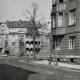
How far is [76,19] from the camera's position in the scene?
2808cm

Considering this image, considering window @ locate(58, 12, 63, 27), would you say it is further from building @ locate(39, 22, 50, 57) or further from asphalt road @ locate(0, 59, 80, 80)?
building @ locate(39, 22, 50, 57)

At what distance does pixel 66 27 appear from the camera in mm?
30328

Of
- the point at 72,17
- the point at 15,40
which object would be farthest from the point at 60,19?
the point at 15,40

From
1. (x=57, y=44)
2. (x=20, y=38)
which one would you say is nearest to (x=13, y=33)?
(x=20, y=38)

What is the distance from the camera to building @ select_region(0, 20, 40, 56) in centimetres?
9069

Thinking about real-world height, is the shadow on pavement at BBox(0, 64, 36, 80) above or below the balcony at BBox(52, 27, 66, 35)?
below

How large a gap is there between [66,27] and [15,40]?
65003mm

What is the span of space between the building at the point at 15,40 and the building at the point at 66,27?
5811 centimetres

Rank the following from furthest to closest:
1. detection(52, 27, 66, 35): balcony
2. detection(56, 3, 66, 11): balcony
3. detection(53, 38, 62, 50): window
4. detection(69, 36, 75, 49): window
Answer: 1. detection(53, 38, 62, 50): window
2. detection(56, 3, 66, 11): balcony
3. detection(52, 27, 66, 35): balcony
4. detection(69, 36, 75, 49): window

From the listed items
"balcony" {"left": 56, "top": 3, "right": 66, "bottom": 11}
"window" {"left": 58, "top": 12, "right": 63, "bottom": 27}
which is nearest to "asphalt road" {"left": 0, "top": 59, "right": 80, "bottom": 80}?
"window" {"left": 58, "top": 12, "right": 63, "bottom": 27}

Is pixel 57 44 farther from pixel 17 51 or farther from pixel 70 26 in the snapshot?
pixel 17 51

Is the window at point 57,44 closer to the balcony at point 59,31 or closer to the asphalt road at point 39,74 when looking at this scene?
the balcony at point 59,31

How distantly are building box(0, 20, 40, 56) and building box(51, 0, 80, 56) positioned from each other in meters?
58.1

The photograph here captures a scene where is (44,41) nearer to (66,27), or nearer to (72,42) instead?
(66,27)
